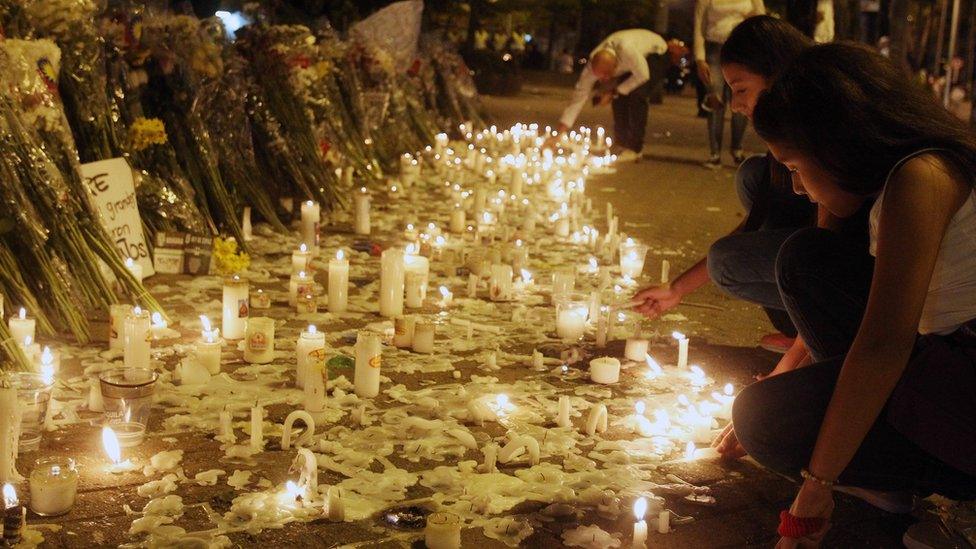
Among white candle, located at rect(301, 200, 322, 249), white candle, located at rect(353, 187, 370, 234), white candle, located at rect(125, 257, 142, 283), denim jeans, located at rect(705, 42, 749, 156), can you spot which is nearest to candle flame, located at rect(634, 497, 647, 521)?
white candle, located at rect(125, 257, 142, 283)

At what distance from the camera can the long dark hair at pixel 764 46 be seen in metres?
3.54

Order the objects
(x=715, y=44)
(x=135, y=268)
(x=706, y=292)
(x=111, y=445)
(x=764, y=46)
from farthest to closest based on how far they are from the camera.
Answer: (x=715, y=44)
(x=706, y=292)
(x=135, y=268)
(x=764, y=46)
(x=111, y=445)

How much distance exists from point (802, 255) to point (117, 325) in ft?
8.31

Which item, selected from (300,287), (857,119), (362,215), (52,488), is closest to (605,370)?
(300,287)

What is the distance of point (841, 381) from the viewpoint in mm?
2318

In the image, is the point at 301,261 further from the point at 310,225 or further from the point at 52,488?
the point at 52,488

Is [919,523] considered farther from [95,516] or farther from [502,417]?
[95,516]

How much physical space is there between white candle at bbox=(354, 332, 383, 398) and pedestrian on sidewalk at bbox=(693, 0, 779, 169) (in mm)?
6608

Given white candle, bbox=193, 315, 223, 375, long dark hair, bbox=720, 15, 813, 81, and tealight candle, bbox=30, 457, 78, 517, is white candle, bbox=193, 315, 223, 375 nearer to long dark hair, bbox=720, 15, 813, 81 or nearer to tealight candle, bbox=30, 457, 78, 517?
tealight candle, bbox=30, 457, 78, 517

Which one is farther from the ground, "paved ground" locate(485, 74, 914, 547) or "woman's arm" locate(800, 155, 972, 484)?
"woman's arm" locate(800, 155, 972, 484)

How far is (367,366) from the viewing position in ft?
12.4

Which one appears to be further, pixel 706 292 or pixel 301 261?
pixel 706 292

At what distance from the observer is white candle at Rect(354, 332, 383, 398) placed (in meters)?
3.77

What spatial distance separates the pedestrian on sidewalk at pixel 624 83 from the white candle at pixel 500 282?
5.81 meters
